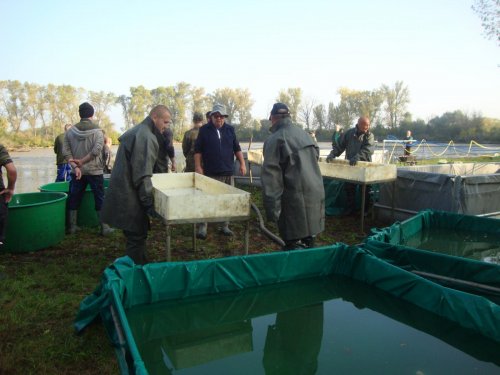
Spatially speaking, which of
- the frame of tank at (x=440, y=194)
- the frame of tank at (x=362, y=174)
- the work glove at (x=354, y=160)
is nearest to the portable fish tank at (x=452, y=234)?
the frame of tank at (x=440, y=194)

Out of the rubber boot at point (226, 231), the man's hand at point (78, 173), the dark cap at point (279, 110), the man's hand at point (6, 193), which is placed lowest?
the rubber boot at point (226, 231)

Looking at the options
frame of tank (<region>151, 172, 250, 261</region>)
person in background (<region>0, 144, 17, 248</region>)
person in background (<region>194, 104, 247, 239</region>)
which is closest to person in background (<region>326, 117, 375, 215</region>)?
person in background (<region>194, 104, 247, 239</region>)

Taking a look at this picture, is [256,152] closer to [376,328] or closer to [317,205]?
[317,205]

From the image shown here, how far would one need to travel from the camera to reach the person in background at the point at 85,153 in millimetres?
4926

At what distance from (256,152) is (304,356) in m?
6.53

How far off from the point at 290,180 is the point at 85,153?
2.90 m

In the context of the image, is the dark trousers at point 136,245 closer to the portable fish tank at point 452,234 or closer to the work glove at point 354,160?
the portable fish tank at point 452,234

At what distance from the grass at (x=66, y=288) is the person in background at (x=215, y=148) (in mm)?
656

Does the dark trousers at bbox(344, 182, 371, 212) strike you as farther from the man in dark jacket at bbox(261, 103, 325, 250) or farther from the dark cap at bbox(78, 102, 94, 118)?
the dark cap at bbox(78, 102, 94, 118)

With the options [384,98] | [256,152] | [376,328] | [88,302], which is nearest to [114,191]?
[88,302]

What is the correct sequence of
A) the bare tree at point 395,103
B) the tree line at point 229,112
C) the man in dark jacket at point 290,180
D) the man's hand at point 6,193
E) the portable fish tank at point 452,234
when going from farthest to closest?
the bare tree at point 395,103 < the tree line at point 229,112 < the portable fish tank at point 452,234 < the man's hand at point 6,193 < the man in dark jacket at point 290,180

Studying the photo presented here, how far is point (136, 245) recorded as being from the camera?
11.8ft

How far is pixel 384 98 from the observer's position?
5812 cm

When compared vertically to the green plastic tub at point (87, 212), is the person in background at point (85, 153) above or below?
above
